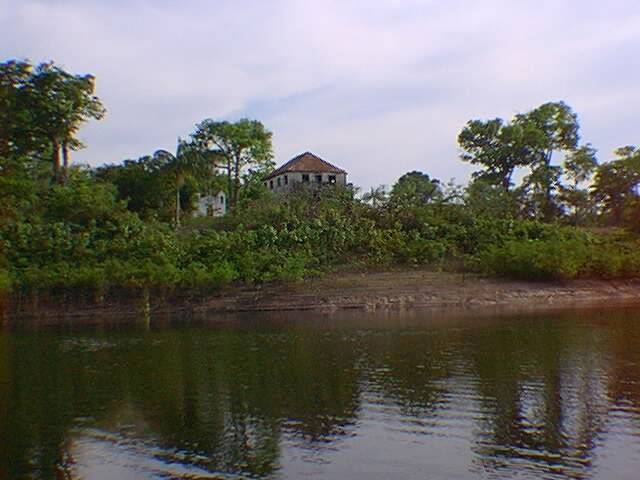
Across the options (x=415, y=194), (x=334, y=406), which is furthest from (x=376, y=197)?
(x=334, y=406)

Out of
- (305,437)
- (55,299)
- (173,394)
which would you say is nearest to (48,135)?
(55,299)

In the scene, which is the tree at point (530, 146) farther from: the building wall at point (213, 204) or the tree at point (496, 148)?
the building wall at point (213, 204)

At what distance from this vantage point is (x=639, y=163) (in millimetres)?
55594

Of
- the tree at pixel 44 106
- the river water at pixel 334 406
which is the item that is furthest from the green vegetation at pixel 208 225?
the river water at pixel 334 406

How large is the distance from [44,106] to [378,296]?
2737 centimetres

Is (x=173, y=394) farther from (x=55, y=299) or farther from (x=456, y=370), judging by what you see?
(x=55, y=299)

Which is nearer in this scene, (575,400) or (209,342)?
(575,400)

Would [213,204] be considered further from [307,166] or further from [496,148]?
[496,148]

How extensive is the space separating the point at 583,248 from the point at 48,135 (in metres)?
35.8

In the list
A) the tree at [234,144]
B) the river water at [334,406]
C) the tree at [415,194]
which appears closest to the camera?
the river water at [334,406]

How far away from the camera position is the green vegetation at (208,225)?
1366 inches

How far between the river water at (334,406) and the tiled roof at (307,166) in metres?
41.4

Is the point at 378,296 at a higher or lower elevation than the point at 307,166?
lower

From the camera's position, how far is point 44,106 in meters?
45.0
